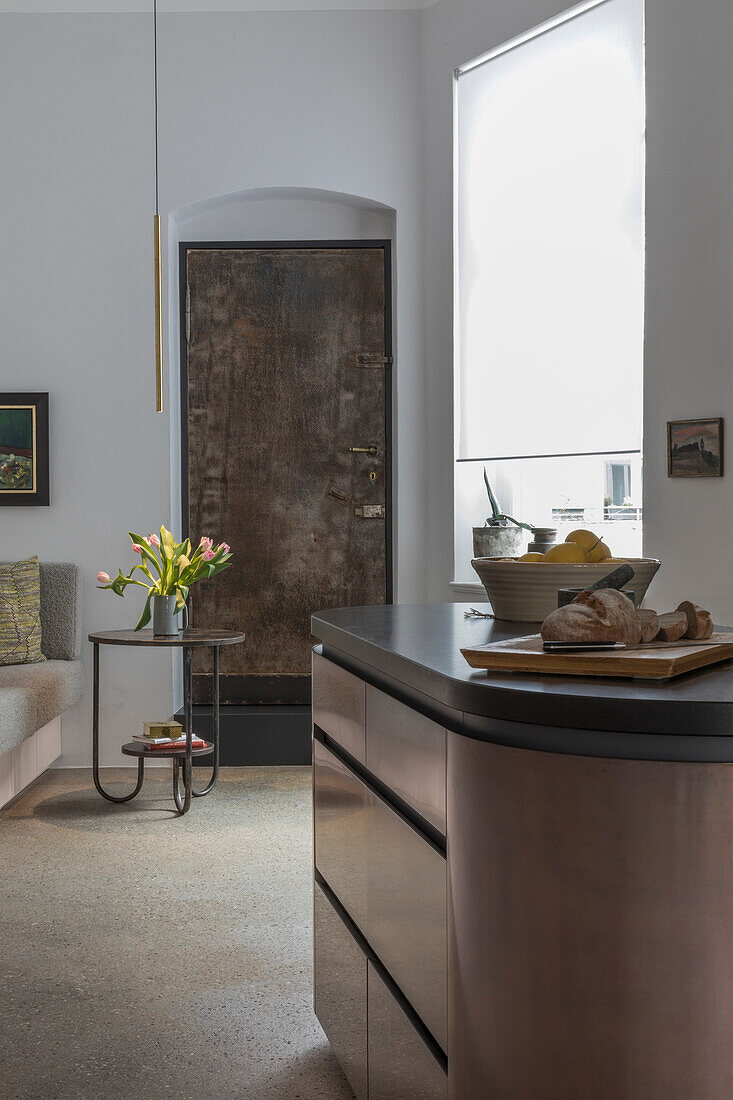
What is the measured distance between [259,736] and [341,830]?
125 inches

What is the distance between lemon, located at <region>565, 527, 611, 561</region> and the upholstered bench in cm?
264

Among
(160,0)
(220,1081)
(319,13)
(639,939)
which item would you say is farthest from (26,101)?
(639,939)

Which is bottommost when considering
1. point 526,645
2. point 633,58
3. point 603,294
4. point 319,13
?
point 526,645

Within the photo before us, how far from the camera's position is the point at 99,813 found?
4.32 meters

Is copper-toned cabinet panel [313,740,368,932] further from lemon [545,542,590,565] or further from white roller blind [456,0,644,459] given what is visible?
white roller blind [456,0,644,459]

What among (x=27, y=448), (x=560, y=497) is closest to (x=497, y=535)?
(x=560, y=497)

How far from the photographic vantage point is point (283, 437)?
5281 millimetres

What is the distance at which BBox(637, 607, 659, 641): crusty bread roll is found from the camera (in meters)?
1.40

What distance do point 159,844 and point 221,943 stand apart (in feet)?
3.22

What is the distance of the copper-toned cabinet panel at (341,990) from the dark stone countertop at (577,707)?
0.64 metres

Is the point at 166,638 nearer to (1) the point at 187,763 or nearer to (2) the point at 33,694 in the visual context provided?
(1) the point at 187,763

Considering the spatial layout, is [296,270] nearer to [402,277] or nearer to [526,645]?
[402,277]

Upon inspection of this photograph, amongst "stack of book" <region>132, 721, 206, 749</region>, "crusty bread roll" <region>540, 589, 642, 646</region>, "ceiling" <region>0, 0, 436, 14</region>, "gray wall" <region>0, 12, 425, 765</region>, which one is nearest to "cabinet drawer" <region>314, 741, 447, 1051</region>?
"crusty bread roll" <region>540, 589, 642, 646</region>

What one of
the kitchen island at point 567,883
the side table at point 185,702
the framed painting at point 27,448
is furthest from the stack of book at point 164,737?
the kitchen island at point 567,883
